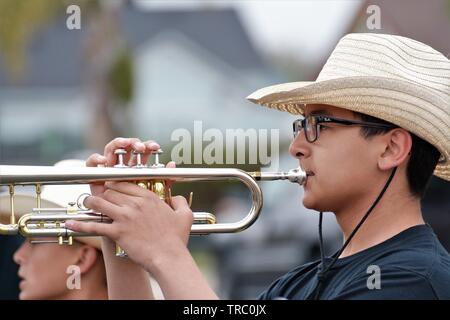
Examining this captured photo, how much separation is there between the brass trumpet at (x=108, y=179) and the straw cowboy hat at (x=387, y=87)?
263 millimetres

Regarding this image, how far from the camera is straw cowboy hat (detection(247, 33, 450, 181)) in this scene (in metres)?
3.80

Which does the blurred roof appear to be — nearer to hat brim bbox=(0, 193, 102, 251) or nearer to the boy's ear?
hat brim bbox=(0, 193, 102, 251)

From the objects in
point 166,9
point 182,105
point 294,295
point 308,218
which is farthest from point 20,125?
point 294,295

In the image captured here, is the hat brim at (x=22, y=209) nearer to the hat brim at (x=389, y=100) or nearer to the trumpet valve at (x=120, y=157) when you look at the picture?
the trumpet valve at (x=120, y=157)

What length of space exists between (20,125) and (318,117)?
4606 cm

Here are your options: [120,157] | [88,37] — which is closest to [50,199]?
[120,157]

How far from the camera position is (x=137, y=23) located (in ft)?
183

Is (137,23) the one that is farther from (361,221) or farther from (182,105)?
(361,221)

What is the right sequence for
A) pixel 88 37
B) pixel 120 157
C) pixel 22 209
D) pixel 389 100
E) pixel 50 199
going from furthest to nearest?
1. pixel 88 37
2. pixel 22 209
3. pixel 50 199
4. pixel 389 100
5. pixel 120 157

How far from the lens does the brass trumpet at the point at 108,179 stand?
11.7ft

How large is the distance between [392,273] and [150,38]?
51074mm

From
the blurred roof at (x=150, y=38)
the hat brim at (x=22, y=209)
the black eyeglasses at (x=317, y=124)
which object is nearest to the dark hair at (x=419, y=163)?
the black eyeglasses at (x=317, y=124)

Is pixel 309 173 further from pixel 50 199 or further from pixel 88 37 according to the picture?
pixel 88 37

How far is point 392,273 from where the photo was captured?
3512mm
